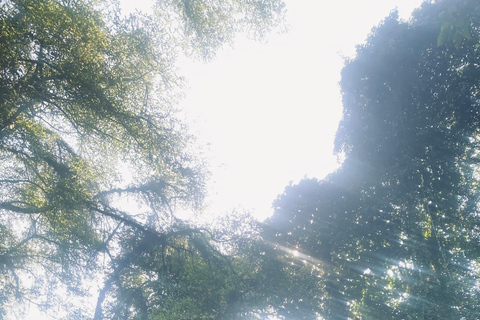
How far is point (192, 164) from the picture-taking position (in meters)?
12.1

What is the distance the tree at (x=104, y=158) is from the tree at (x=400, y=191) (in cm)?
531

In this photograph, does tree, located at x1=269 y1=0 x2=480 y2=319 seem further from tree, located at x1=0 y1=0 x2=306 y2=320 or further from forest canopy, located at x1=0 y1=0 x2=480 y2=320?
tree, located at x1=0 y1=0 x2=306 y2=320

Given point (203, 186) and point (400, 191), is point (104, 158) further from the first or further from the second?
point (400, 191)

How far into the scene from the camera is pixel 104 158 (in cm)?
1145

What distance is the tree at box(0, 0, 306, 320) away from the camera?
6.50 meters

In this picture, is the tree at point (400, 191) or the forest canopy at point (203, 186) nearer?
the forest canopy at point (203, 186)

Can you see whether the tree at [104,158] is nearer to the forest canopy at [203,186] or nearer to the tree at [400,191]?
the forest canopy at [203,186]

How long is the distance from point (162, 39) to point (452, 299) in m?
19.9

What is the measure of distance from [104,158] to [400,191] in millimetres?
16972

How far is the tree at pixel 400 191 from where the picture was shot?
595 inches

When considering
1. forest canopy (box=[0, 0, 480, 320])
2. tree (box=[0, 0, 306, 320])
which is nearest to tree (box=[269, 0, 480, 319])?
forest canopy (box=[0, 0, 480, 320])

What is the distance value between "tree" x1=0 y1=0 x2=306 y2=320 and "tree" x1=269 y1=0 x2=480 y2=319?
5.31 metres

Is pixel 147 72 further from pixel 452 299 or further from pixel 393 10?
pixel 452 299

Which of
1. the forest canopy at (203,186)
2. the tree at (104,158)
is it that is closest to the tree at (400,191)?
the forest canopy at (203,186)
